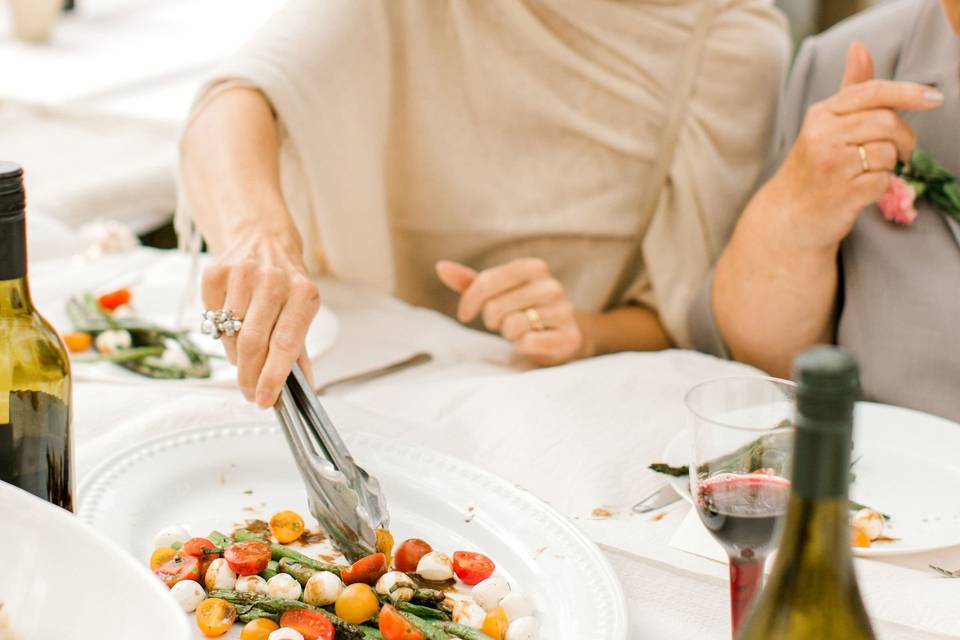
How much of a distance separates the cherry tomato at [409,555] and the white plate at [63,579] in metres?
0.26

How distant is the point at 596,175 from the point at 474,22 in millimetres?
278

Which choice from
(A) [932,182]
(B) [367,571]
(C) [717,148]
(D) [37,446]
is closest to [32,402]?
(D) [37,446]

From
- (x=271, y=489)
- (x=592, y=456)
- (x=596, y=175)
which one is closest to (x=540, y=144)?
(x=596, y=175)

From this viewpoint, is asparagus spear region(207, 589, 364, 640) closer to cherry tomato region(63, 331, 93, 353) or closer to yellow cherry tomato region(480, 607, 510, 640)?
yellow cherry tomato region(480, 607, 510, 640)

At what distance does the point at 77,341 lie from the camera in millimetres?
1312

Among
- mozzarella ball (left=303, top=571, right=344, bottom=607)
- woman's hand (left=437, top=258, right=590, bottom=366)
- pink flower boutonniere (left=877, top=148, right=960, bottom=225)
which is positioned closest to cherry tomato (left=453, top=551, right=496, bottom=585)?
mozzarella ball (left=303, top=571, right=344, bottom=607)

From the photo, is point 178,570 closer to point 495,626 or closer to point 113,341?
point 495,626

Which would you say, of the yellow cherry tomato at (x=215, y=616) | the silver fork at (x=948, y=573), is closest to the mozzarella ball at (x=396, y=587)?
the yellow cherry tomato at (x=215, y=616)

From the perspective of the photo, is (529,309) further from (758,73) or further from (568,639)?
(568,639)

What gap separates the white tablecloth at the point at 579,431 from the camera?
85 centimetres

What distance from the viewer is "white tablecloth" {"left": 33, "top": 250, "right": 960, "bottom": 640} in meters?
0.85

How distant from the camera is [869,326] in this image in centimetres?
128

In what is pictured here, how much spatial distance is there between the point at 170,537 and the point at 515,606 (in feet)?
0.91

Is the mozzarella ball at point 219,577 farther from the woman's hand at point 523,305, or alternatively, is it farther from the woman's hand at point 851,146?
the woman's hand at point 851,146
